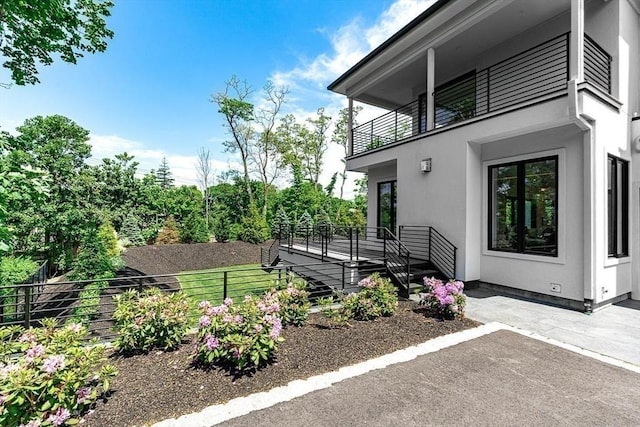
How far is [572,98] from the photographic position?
5141 millimetres

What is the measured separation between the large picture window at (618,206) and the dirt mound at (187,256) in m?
14.7

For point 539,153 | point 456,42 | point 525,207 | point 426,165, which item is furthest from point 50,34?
point 525,207

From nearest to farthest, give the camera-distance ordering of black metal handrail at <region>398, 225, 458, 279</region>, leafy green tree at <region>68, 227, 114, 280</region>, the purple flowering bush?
the purple flowering bush → black metal handrail at <region>398, 225, 458, 279</region> → leafy green tree at <region>68, 227, 114, 280</region>

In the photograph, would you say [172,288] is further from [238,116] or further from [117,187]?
[238,116]

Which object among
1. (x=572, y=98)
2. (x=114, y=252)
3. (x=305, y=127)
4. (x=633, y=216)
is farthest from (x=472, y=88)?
(x=305, y=127)

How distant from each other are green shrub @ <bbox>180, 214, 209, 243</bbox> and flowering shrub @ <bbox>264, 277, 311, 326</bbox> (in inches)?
542

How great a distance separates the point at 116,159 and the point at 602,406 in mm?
21103

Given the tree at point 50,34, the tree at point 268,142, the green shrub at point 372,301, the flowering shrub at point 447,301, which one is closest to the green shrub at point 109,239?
the tree at point 50,34

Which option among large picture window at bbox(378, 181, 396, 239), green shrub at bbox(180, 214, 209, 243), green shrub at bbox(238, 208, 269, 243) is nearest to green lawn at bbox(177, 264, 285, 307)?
green shrub at bbox(238, 208, 269, 243)

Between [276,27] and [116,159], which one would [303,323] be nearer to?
[276,27]

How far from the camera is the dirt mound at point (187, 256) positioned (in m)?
13.9

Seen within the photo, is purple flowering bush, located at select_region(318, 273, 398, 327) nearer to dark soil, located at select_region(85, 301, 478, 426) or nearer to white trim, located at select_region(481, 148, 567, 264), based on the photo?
dark soil, located at select_region(85, 301, 478, 426)

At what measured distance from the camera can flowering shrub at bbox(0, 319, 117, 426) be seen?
2.13m

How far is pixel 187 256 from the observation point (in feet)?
50.7
